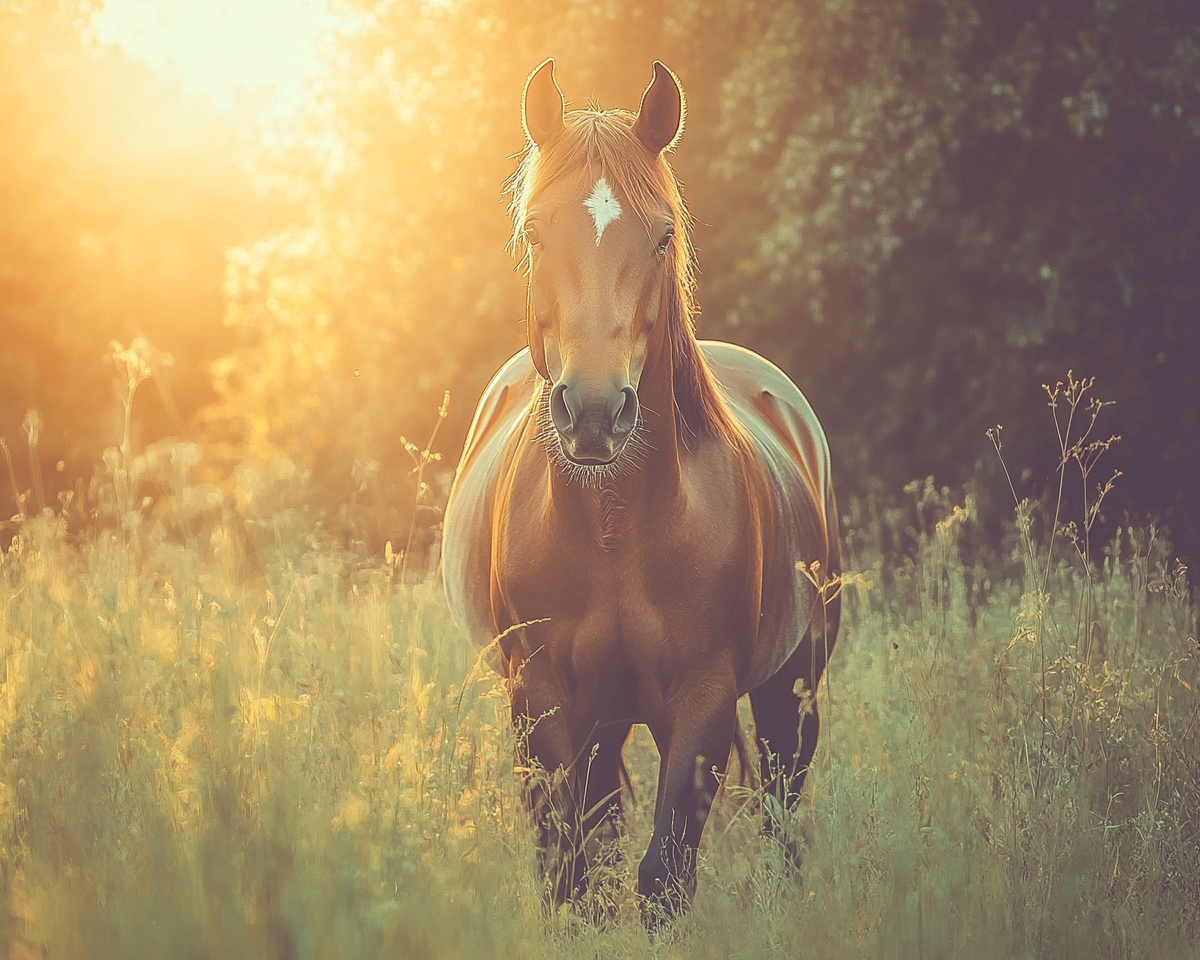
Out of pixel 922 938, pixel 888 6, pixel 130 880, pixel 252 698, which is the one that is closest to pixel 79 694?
pixel 252 698

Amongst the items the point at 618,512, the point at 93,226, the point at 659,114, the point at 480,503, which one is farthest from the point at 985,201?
the point at 93,226

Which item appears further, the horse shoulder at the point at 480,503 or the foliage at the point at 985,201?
the foliage at the point at 985,201

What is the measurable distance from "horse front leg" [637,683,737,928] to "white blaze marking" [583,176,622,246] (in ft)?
4.10

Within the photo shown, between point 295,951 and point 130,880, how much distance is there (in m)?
0.47

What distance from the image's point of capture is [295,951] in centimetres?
261

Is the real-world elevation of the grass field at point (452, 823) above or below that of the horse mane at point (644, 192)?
below

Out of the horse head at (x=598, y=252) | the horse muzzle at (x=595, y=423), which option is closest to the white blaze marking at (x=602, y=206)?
the horse head at (x=598, y=252)

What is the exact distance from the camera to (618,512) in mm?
3369

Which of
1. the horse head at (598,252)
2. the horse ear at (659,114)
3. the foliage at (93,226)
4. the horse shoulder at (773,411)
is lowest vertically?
the horse shoulder at (773,411)

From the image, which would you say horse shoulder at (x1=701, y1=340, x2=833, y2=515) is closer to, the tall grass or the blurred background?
the tall grass

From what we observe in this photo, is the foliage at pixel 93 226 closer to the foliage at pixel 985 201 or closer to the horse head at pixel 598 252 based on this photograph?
the foliage at pixel 985 201

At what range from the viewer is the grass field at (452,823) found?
107 inches

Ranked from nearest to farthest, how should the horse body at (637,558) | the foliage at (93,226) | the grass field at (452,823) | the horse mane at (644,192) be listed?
the grass field at (452,823)
the horse mane at (644,192)
the horse body at (637,558)
the foliage at (93,226)

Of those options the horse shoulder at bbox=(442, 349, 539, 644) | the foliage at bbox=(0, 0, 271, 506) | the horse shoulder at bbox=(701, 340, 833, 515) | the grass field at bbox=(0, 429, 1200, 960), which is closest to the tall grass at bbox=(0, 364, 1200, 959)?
the grass field at bbox=(0, 429, 1200, 960)
